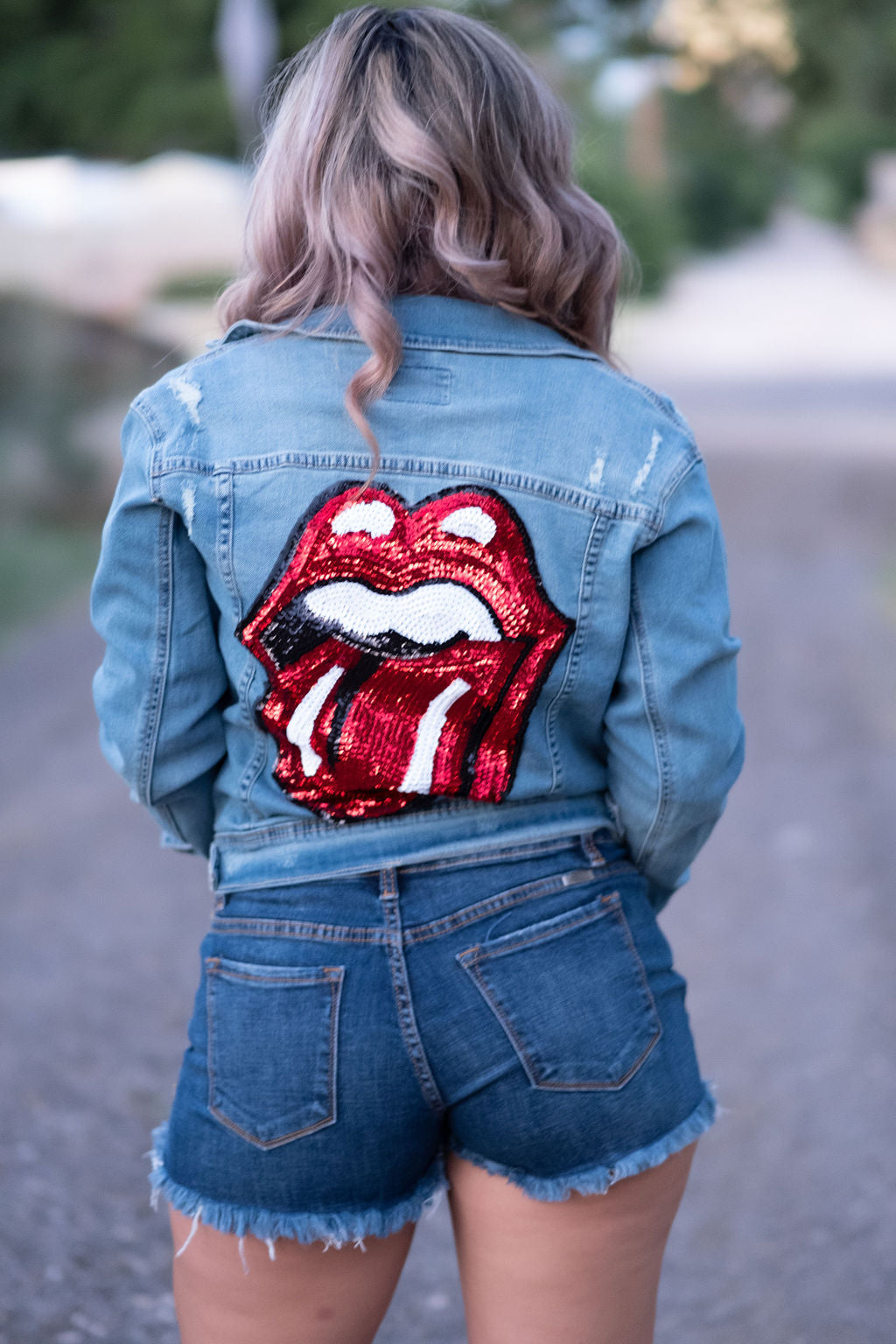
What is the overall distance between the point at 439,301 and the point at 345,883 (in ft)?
2.08

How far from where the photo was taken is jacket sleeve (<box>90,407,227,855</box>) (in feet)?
4.50

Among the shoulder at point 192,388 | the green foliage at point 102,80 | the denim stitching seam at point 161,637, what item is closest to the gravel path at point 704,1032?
the denim stitching seam at point 161,637

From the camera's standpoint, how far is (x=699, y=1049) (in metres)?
3.12

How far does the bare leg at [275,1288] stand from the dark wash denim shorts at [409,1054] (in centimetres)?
4

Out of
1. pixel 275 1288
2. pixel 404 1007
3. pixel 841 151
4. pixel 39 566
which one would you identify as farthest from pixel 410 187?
pixel 841 151

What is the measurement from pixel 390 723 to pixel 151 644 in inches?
11.0

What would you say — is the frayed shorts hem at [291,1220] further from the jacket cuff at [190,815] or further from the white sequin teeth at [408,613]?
the white sequin teeth at [408,613]

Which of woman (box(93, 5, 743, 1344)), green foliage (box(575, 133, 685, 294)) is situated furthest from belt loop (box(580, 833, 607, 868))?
green foliage (box(575, 133, 685, 294))

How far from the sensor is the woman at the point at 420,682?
131 cm

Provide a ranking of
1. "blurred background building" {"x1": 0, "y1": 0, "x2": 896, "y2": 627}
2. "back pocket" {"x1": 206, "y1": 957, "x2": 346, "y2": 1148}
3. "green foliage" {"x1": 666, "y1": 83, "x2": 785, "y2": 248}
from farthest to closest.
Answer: "green foliage" {"x1": 666, "y1": 83, "x2": 785, "y2": 248}, "blurred background building" {"x1": 0, "y1": 0, "x2": 896, "y2": 627}, "back pocket" {"x1": 206, "y1": 957, "x2": 346, "y2": 1148}

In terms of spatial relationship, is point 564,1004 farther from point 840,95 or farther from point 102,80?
point 840,95

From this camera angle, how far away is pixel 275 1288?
135 cm

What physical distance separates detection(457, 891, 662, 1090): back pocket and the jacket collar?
24.2 inches

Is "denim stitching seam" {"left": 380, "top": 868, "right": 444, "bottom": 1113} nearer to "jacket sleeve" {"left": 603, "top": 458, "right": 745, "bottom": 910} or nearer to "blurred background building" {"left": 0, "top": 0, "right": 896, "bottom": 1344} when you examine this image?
"jacket sleeve" {"left": 603, "top": 458, "right": 745, "bottom": 910}
